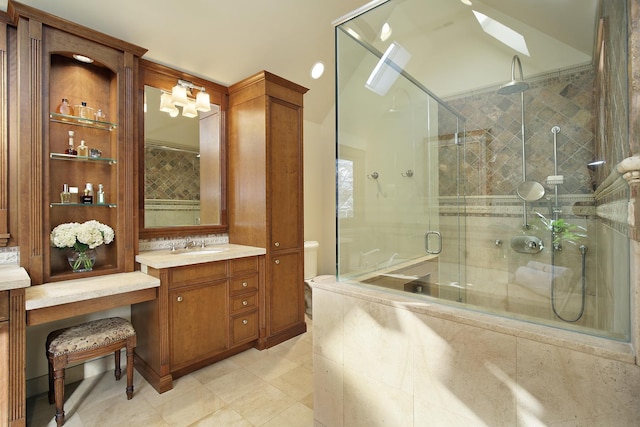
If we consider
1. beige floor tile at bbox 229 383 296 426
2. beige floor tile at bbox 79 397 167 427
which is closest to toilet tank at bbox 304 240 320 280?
beige floor tile at bbox 229 383 296 426

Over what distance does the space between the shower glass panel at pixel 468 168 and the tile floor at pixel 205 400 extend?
1.00m

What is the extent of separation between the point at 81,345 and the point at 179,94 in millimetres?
2042

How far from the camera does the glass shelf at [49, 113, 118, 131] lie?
83.2 inches

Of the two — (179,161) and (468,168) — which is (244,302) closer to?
(179,161)

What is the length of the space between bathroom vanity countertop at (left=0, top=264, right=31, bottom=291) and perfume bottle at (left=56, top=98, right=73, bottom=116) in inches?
43.9

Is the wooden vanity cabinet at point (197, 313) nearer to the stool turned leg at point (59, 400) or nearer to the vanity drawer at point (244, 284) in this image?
the vanity drawer at point (244, 284)

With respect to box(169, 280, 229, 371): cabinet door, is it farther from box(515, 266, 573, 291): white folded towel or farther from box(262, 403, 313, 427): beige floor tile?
box(515, 266, 573, 291): white folded towel

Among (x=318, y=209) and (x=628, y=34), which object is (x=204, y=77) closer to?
(x=318, y=209)

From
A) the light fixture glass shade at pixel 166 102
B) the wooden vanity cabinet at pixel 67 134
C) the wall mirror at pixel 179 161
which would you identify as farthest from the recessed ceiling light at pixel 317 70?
the wooden vanity cabinet at pixel 67 134

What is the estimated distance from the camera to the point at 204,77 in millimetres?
2912

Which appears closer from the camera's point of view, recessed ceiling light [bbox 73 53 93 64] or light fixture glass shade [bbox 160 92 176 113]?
recessed ceiling light [bbox 73 53 93 64]

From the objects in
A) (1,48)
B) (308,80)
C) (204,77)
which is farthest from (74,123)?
(308,80)

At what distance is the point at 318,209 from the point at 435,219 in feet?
7.27

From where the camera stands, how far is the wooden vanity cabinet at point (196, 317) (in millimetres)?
2137
